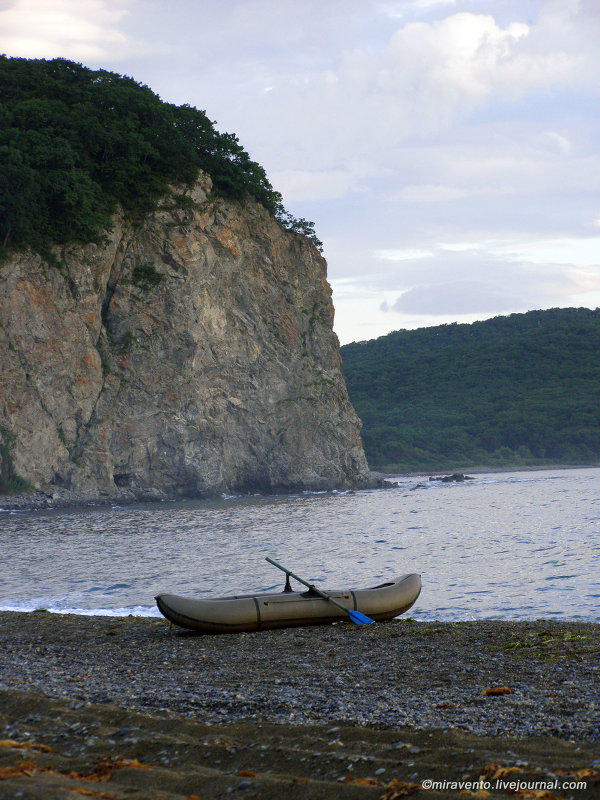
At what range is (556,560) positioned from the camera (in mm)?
25172

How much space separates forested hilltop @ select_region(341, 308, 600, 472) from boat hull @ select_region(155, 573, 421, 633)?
9635 cm

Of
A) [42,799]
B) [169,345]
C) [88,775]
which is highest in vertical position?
[169,345]

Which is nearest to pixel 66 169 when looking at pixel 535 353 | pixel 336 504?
pixel 336 504

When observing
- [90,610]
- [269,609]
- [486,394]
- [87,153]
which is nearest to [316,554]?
[90,610]

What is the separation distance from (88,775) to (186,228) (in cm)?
5751

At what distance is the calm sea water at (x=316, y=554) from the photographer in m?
19.7

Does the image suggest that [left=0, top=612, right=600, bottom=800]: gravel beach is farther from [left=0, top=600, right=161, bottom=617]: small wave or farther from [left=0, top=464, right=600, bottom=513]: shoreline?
[left=0, top=464, right=600, bottom=513]: shoreline

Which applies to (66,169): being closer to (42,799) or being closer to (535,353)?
(42,799)

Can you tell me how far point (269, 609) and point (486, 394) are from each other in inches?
4563

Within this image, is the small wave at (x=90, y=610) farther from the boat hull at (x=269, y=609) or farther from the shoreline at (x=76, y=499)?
the shoreline at (x=76, y=499)

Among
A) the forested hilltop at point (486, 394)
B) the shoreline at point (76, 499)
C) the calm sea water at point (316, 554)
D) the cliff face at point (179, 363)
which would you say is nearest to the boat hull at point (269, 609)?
the calm sea water at point (316, 554)

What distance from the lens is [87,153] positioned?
5769 centimetres

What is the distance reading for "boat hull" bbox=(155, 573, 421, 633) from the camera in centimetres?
1331

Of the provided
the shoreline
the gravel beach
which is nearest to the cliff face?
the shoreline
